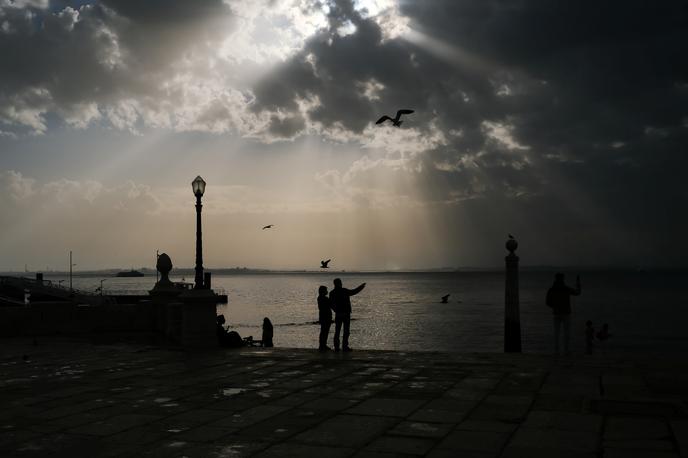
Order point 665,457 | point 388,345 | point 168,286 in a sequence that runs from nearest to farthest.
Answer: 1. point 665,457
2. point 168,286
3. point 388,345

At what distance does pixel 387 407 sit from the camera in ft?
25.9

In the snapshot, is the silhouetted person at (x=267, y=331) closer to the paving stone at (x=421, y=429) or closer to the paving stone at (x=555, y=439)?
the paving stone at (x=421, y=429)

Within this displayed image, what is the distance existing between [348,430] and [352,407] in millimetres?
1233

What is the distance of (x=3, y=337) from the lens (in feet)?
63.8

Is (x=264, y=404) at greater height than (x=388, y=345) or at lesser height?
greater

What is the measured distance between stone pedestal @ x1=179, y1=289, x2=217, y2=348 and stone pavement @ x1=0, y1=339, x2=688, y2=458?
2852 mm

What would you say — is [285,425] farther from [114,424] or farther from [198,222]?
[198,222]

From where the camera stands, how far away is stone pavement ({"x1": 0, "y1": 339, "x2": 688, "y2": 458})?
20.0 ft

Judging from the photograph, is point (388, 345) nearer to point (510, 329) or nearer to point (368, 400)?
point (510, 329)

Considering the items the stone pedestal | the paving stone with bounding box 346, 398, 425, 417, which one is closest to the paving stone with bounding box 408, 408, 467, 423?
the paving stone with bounding box 346, 398, 425, 417

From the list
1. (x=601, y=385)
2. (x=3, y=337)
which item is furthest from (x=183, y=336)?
(x=601, y=385)

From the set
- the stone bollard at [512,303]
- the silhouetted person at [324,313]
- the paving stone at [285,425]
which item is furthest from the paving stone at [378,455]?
the stone bollard at [512,303]

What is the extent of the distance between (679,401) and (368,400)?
4114mm

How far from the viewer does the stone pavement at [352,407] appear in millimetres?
6094
